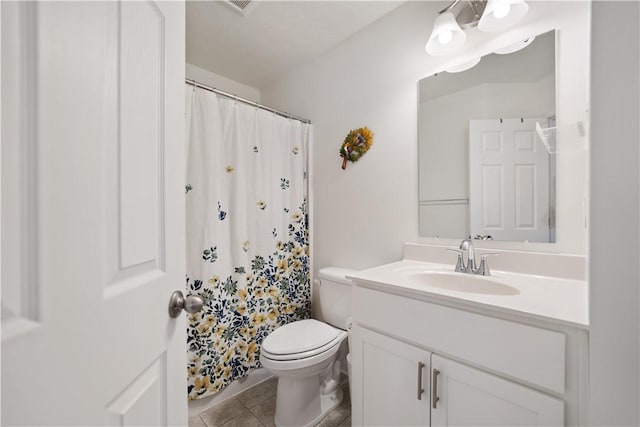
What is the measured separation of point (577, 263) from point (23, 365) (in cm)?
149

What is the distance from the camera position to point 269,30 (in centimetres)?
173

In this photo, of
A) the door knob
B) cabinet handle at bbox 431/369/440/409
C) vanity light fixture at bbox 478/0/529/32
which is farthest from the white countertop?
vanity light fixture at bbox 478/0/529/32

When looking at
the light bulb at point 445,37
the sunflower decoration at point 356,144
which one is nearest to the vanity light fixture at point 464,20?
the light bulb at point 445,37

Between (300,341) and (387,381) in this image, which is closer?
(387,381)

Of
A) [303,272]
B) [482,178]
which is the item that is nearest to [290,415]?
[303,272]

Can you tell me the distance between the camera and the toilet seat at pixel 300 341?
1.32 m

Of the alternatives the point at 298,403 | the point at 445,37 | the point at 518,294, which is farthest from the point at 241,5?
the point at 298,403

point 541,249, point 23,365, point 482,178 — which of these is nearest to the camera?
point 23,365

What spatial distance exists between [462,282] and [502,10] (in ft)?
3.82

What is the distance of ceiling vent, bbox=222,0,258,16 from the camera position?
1.49 metres

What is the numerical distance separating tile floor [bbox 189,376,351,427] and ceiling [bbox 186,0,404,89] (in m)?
2.26

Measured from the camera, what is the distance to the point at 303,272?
199 centimetres

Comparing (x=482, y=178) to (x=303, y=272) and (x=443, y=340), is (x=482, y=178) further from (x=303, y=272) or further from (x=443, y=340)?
(x=303, y=272)

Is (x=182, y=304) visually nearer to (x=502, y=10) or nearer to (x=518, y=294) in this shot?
(x=518, y=294)
